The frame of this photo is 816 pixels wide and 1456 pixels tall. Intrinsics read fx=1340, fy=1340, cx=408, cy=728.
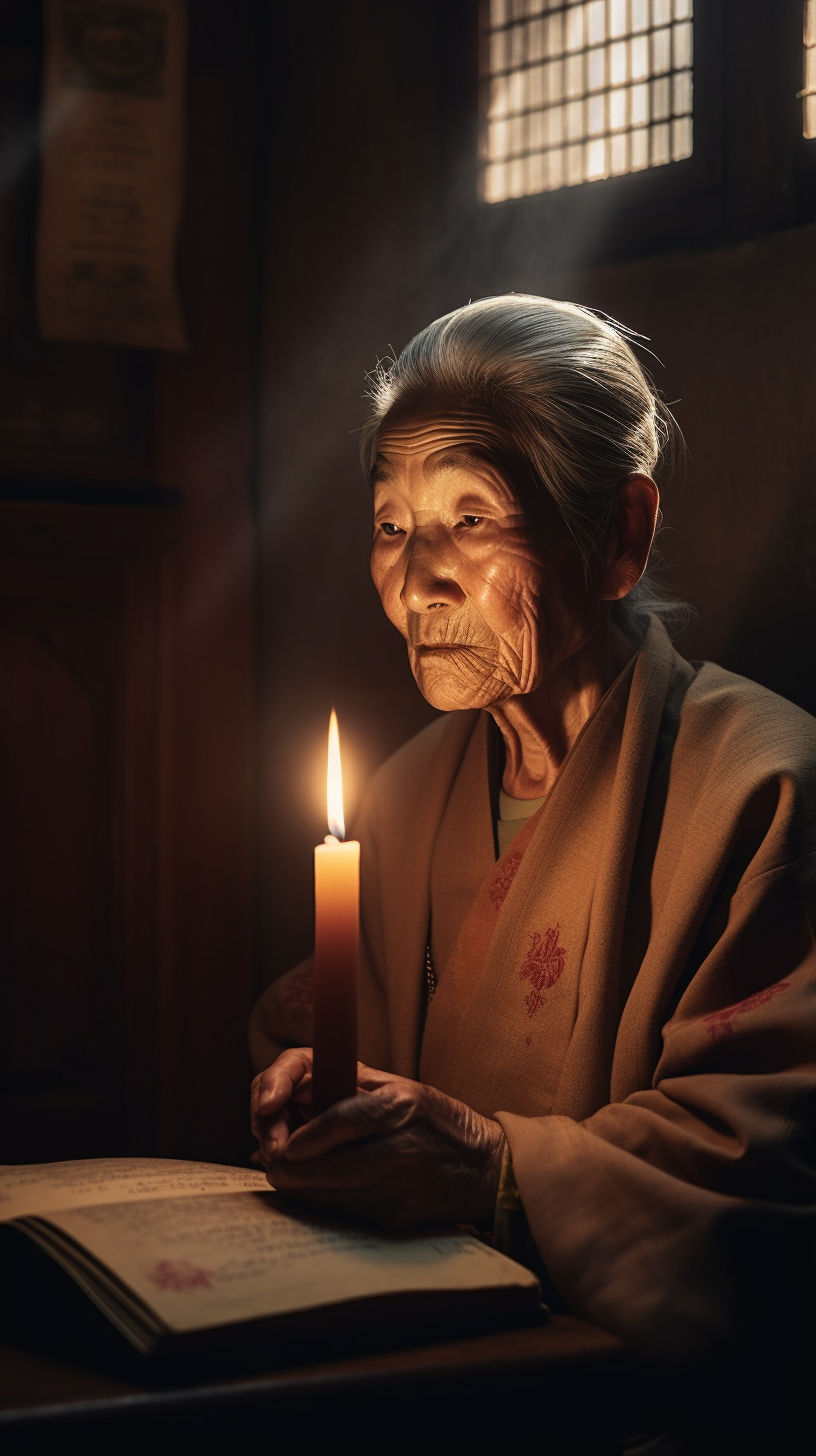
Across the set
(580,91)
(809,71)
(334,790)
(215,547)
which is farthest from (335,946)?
(580,91)

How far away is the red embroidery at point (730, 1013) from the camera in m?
1.37

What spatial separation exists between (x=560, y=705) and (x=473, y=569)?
26 centimetres

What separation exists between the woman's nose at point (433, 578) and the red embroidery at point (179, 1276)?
2.73 feet

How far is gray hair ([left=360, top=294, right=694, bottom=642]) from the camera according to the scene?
1.66 metres

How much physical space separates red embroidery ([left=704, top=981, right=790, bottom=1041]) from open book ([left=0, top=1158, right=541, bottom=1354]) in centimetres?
32

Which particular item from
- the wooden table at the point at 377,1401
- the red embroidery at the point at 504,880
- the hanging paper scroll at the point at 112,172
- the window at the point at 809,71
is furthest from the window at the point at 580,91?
the wooden table at the point at 377,1401

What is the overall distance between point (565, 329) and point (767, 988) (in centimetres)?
86

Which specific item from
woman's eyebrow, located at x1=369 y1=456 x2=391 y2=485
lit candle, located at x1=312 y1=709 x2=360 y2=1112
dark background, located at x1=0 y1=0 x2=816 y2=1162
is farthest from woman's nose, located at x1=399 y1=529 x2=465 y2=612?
dark background, located at x1=0 y1=0 x2=816 y2=1162

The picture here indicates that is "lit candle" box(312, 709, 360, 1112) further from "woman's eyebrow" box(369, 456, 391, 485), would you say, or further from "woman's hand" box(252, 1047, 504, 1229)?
"woman's eyebrow" box(369, 456, 391, 485)

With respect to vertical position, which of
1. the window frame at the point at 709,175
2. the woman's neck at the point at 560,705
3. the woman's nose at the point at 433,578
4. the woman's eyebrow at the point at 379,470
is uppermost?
the window frame at the point at 709,175

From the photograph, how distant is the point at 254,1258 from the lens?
1.16 m

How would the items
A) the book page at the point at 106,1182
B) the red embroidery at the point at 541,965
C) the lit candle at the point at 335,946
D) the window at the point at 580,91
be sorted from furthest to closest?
the window at the point at 580,91 < the red embroidery at the point at 541,965 < the book page at the point at 106,1182 < the lit candle at the point at 335,946

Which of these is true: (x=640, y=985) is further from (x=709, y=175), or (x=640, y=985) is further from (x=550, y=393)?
(x=709, y=175)

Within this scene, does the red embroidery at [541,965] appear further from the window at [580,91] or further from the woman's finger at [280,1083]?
the window at [580,91]
